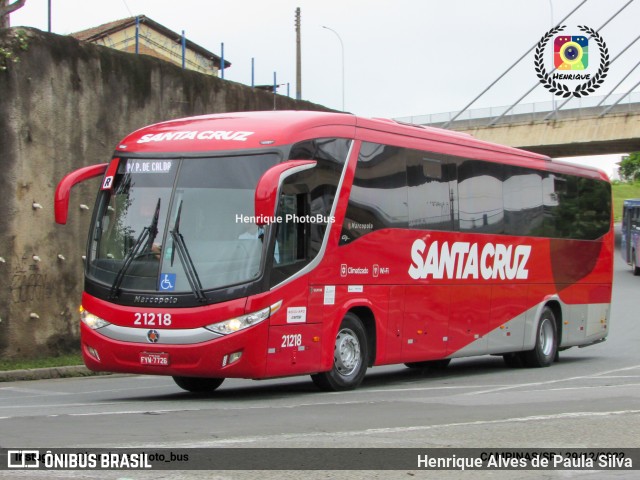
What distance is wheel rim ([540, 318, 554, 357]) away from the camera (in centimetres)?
1939

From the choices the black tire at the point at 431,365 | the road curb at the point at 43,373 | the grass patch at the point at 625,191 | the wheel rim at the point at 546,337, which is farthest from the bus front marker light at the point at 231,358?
the grass patch at the point at 625,191

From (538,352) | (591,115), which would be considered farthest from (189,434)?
(591,115)

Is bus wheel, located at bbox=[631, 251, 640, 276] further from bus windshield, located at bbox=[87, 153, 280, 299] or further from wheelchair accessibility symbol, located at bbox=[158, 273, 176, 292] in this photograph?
wheelchair accessibility symbol, located at bbox=[158, 273, 176, 292]

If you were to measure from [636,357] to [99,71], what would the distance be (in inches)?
488

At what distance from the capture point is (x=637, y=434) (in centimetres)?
926

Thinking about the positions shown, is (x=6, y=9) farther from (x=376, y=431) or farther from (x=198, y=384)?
(x=376, y=431)

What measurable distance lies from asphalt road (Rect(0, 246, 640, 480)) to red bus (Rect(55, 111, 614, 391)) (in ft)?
2.01

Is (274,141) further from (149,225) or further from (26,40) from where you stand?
(26,40)

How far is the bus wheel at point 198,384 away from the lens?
46.5ft

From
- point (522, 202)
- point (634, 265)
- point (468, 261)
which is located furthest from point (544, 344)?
point (634, 265)

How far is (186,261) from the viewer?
1214cm

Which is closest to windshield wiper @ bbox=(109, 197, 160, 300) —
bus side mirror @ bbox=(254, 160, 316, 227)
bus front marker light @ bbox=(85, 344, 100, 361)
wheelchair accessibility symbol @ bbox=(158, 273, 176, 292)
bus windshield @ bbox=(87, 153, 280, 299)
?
bus windshield @ bbox=(87, 153, 280, 299)

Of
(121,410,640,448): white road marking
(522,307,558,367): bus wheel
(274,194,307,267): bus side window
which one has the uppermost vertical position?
(274,194,307,267): bus side window

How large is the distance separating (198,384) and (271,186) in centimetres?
410
